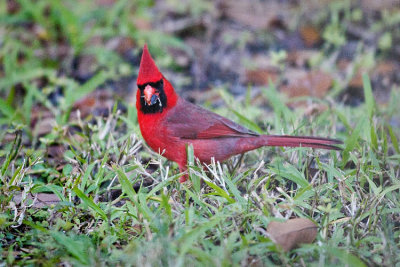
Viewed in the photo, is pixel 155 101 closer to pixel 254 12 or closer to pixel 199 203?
pixel 199 203

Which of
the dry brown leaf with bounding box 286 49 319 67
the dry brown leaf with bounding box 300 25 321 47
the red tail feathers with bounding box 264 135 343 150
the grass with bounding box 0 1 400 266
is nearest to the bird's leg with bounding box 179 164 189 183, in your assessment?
the grass with bounding box 0 1 400 266

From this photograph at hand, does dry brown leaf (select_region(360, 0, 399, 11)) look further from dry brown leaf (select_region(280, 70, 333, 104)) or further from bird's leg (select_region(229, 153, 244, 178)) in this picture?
bird's leg (select_region(229, 153, 244, 178))

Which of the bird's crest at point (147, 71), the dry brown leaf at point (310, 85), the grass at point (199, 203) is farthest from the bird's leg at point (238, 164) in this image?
the dry brown leaf at point (310, 85)

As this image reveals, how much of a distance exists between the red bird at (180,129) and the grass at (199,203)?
6.1 inches

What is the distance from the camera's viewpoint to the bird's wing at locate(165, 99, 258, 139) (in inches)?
120

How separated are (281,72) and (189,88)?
0.96 meters

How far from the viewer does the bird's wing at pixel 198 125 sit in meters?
3.05

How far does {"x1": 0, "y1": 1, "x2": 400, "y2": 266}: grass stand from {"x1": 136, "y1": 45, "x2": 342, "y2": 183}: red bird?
16 cm

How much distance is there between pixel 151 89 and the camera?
9.74 ft

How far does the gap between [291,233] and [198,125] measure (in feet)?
3.96

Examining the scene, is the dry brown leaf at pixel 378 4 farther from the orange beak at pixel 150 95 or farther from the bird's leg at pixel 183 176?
the bird's leg at pixel 183 176

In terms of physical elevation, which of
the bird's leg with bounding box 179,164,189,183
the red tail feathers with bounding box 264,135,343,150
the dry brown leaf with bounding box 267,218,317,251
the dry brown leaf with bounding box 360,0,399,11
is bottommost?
the dry brown leaf with bounding box 267,218,317,251

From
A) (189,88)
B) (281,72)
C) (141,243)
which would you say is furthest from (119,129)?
(281,72)

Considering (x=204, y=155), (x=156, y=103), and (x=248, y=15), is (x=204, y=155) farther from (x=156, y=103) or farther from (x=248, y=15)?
(x=248, y=15)
